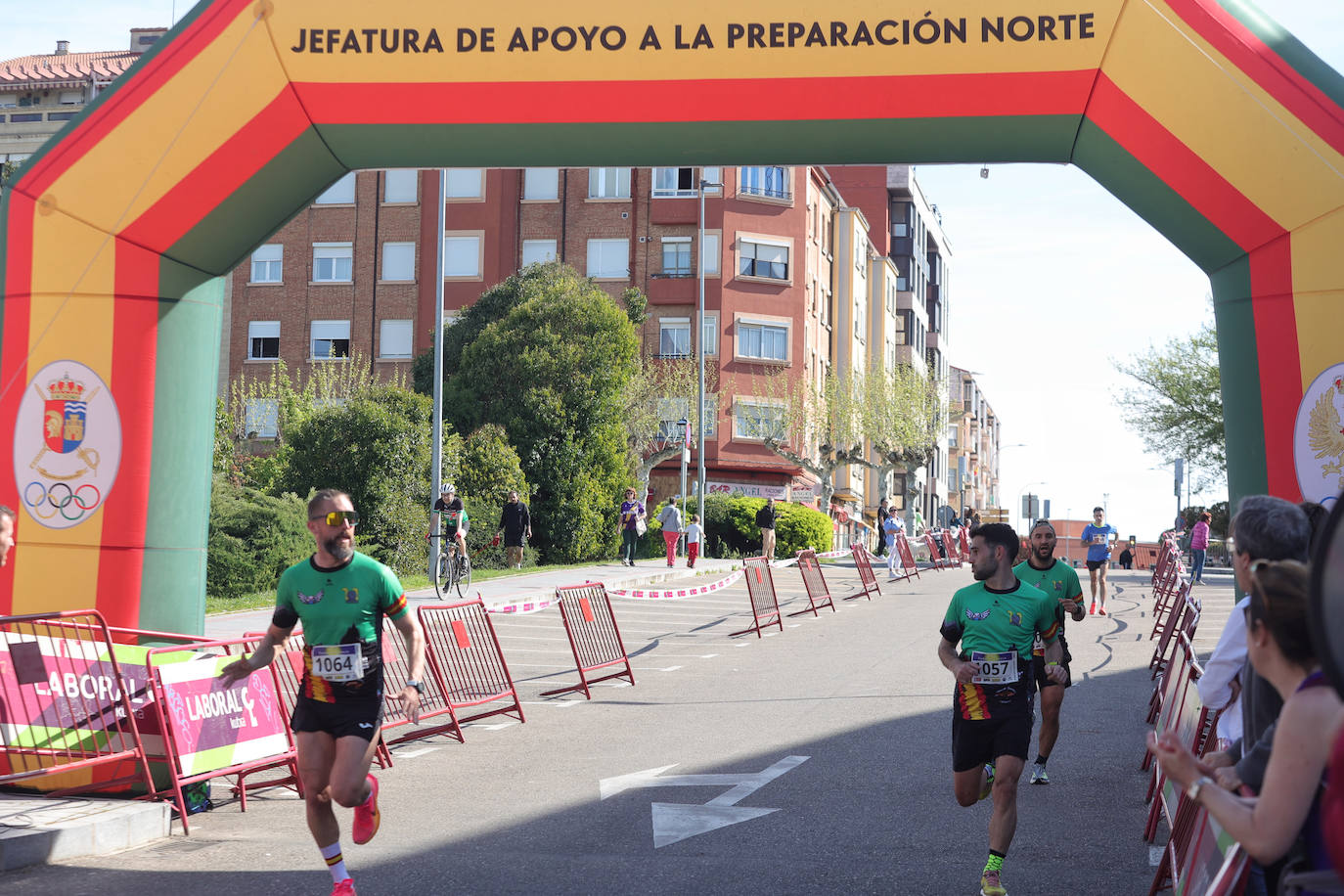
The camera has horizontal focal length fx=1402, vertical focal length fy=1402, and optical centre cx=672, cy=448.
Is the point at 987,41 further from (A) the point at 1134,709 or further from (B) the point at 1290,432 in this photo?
(A) the point at 1134,709

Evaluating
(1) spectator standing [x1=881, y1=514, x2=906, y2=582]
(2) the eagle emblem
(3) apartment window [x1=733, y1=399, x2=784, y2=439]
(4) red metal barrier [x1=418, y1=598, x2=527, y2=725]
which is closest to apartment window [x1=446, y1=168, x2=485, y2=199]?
(3) apartment window [x1=733, y1=399, x2=784, y2=439]

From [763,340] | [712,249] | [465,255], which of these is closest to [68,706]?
[712,249]

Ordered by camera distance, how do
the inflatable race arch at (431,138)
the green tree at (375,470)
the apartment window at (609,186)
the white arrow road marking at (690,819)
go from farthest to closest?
the apartment window at (609,186)
the green tree at (375,470)
the inflatable race arch at (431,138)
the white arrow road marking at (690,819)

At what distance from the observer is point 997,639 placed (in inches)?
274

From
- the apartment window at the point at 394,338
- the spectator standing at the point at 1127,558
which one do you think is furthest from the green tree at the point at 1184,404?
the apartment window at the point at 394,338

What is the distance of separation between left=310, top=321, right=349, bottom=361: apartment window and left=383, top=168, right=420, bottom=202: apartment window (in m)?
5.33

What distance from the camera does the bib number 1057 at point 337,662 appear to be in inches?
255

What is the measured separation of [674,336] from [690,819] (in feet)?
153

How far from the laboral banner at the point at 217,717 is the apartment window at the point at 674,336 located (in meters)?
45.3

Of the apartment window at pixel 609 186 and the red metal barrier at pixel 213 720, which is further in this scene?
the apartment window at pixel 609 186

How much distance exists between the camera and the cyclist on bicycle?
77.6 ft

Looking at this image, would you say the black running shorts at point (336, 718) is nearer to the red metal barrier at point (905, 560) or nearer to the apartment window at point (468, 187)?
the red metal barrier at point (905, 560)

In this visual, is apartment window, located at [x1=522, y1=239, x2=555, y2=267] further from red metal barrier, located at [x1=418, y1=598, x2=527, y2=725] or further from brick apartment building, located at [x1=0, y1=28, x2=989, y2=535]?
red metal barrier, located at [x1=418, y1=598, x2=527, y2=725]


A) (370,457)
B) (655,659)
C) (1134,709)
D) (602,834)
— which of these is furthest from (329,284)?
(602,834)
